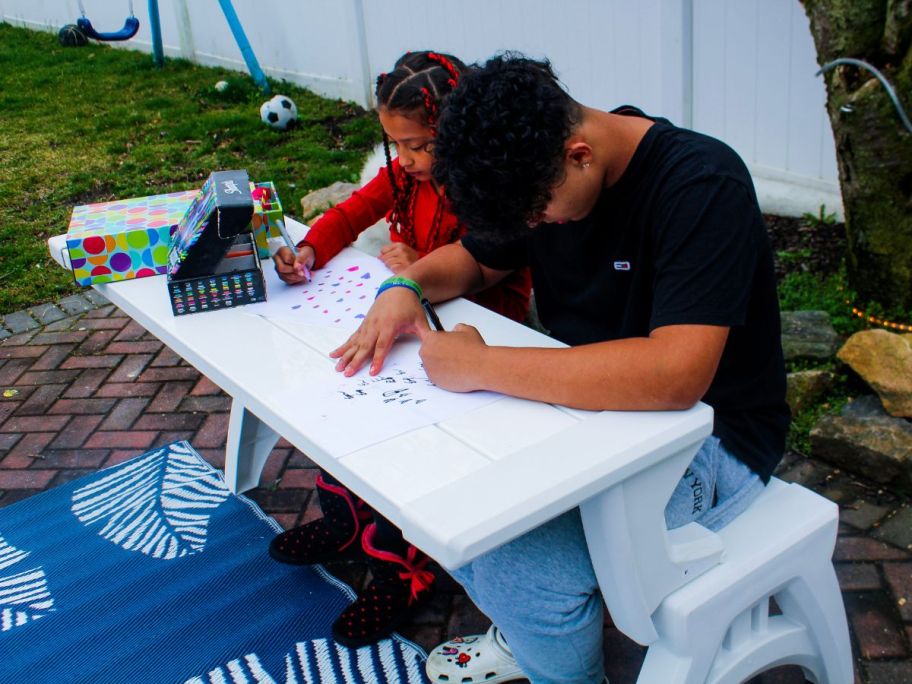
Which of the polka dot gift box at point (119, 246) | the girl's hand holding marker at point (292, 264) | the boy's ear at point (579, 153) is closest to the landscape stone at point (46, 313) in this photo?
the polka dot gift box at point (119, 246)

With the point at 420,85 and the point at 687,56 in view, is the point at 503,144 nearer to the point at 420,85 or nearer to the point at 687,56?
the point at 420,85

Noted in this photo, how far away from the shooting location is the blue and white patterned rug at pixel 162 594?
95.2 inches

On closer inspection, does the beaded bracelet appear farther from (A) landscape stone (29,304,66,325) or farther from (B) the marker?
(A) landscape stone (29,304,66,325)

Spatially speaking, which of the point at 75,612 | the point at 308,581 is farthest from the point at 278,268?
the point at 75,612

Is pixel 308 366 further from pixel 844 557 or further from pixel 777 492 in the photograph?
pixel 844 557

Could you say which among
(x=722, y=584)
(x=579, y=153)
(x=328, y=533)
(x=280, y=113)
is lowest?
(x=328, y=533)

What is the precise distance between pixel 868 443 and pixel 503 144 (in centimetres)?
183

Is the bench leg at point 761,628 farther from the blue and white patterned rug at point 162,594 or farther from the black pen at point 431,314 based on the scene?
the blue and white patterned rug at point 162,594

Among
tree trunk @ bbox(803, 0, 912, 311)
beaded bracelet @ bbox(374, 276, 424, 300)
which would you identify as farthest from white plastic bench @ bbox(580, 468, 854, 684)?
Result: tree trunk @ bbox(803, 0, 912, 311)

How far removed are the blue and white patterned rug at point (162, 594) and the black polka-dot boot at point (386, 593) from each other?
5 centimetres

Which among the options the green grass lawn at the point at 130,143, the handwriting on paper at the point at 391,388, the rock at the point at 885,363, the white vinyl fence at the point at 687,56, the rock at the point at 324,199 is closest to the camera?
the handwriting on paper at the point at 391,388

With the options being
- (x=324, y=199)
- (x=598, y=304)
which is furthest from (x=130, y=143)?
(x=598, y=304)

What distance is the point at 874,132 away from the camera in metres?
3.14

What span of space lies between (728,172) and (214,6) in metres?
8.23
